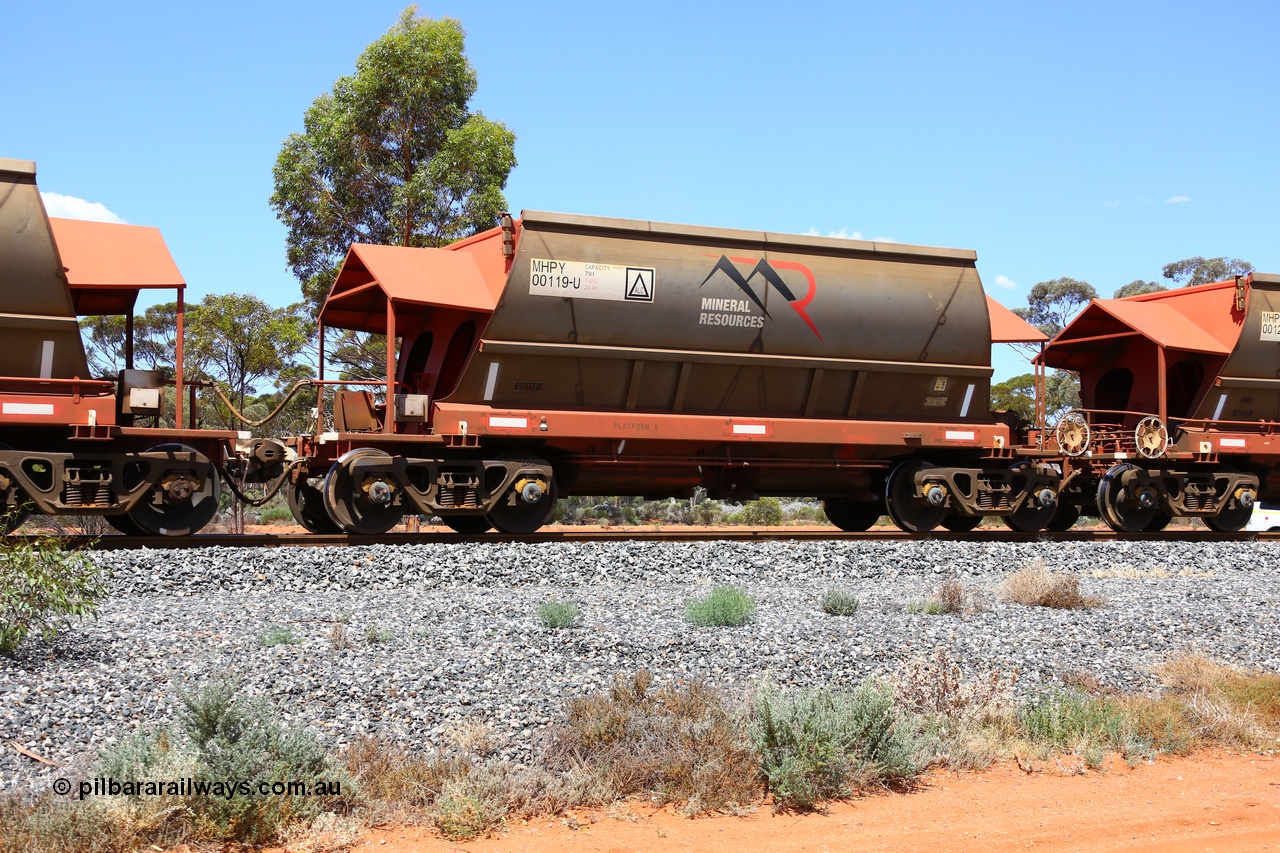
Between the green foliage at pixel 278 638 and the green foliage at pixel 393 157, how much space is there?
17943 mm

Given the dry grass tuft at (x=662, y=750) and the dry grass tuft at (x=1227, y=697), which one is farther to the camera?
the dry grass tuft at (x=1227, y=697)

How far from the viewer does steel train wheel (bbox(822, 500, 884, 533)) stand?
55.3 feet

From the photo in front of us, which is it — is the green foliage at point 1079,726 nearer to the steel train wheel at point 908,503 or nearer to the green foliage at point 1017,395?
the steel train wheel at point 908,503

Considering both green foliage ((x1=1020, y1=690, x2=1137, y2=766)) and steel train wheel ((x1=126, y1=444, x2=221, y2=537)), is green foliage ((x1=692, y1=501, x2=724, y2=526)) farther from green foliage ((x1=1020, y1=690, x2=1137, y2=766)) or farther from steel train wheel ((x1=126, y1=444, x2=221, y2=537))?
green foliage ((x1=1020, y1=690, x2=1137, y2=766))

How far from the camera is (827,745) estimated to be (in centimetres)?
568

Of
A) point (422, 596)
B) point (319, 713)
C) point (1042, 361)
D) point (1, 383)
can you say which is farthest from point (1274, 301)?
point (1, 383)

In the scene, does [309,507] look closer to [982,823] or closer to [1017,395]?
[982,823]

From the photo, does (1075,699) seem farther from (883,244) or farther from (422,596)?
(883,244)

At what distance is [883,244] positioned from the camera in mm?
14812

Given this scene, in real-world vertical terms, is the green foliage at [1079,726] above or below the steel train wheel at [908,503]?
below

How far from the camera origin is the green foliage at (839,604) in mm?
8922

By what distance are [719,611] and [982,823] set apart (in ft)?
10.3

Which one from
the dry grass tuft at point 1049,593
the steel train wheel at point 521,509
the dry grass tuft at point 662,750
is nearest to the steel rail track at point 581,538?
the steel train wheel at point 521,509

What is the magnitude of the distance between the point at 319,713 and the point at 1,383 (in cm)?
717
